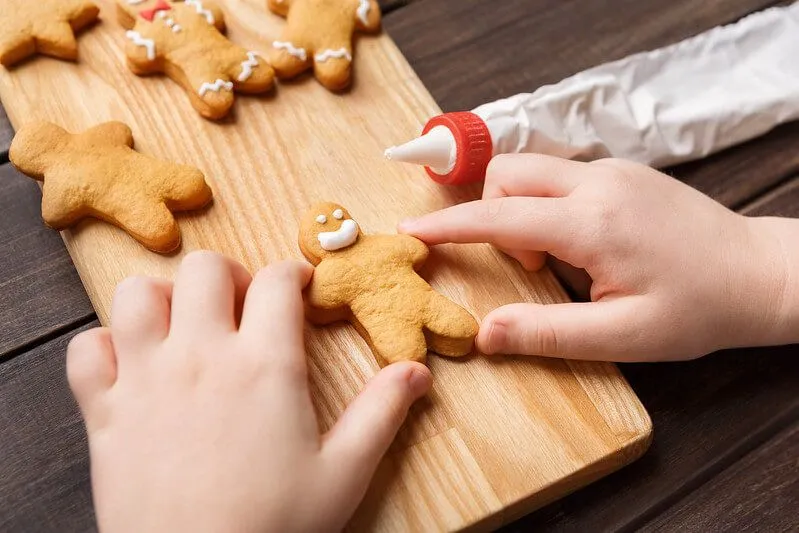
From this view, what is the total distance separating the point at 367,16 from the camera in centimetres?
92

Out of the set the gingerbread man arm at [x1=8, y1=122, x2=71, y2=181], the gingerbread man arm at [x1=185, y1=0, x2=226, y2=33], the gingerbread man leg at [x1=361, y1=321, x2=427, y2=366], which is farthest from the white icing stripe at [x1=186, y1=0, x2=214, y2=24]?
the gingerbread man leg at [x1=361, y1=321, x2=427, y2=366]

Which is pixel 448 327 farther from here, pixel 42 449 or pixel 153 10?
pixel 153 10

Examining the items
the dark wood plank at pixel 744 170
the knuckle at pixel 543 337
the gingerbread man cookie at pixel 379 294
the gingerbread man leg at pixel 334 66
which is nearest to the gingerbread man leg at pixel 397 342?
the gingerbread man cookie at pixel 379 294

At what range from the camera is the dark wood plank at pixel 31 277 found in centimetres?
77

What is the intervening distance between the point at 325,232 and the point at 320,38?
286mm

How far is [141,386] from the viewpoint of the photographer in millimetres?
625

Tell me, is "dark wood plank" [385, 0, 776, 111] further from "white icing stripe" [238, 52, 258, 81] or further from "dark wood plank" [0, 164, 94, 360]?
"dark wood plank" [0, 164, 94, 360]

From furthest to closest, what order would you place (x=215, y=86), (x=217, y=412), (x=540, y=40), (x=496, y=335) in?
(x=540, y=40) < (x=215, y=86) < (x=496, y=335) < (x=217, y=412)

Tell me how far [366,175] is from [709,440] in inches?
18.3

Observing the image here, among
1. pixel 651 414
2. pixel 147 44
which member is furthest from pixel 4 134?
pixel 651 414

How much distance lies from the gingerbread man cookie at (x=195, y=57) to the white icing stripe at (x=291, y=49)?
3 cm

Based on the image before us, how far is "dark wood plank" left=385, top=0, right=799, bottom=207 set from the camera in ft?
3.09

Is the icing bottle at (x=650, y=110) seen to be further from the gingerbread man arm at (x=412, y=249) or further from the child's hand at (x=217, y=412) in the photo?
the child's hand at (x=217, y=412)

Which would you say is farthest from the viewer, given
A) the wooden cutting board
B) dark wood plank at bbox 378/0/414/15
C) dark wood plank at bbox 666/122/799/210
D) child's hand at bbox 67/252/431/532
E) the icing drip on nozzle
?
dark wood plank at bbox 378/0/414/15
